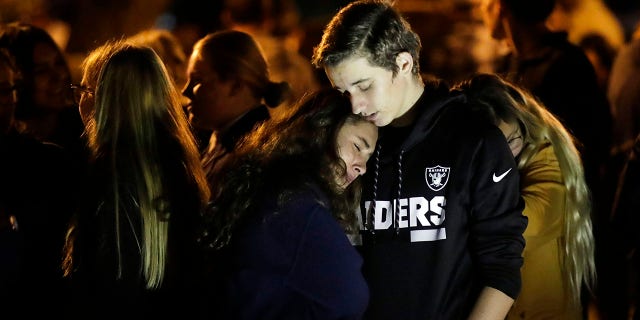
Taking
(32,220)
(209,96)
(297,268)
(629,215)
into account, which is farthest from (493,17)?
(297,268)

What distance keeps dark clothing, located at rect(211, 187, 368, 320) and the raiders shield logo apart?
44 cm

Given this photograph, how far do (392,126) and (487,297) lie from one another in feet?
2.31

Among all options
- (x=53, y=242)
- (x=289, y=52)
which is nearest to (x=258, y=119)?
(x=53, y=242)

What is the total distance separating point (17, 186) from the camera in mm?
3818

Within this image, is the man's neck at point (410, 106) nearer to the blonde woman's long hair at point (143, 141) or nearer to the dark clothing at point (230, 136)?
the blonde woman's long hair at point (143, 141)

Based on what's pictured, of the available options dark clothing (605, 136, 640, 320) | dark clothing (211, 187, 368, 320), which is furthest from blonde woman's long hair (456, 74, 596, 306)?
dark clothing (211, 187, 368, 320)

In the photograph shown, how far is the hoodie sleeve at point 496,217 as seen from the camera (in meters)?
3.26

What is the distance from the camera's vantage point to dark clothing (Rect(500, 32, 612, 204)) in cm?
542

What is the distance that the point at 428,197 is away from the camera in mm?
3301

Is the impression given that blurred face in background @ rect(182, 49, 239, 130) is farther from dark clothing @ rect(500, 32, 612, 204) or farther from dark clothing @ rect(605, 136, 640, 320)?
dark clothing @ rect(605, 136, 640, 320)

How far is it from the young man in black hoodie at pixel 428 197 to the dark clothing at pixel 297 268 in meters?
0.34

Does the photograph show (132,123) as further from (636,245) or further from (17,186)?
(636,245)

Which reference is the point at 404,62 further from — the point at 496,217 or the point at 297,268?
the point at 297,268

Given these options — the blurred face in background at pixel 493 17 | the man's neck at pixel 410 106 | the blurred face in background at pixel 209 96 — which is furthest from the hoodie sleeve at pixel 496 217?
the blurred face in background at pixel 493 17
